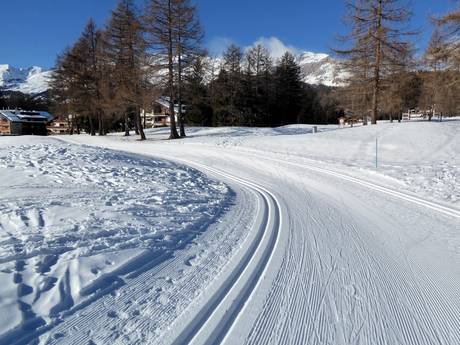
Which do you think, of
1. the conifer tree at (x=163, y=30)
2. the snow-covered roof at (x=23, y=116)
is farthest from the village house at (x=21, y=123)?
the conifer tree at (x=163, y=30)

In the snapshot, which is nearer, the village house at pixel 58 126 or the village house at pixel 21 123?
the village house at pixel 21 123

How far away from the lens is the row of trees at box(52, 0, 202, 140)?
23125 millimetres

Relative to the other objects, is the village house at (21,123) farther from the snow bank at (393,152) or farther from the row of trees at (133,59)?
the snow bank at (393,152)

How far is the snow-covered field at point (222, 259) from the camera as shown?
2770 mm

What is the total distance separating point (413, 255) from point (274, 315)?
8.35ft

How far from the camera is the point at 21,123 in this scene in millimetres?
49625

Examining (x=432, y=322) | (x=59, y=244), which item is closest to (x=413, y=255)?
(x=432, y=322)

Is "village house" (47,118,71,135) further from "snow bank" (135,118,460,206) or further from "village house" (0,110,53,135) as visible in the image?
"snow bank" (135,118,460,206)

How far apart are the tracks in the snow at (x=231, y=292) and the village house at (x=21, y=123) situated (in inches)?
2211

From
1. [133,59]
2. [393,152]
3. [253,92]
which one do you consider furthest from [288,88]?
[393,152]

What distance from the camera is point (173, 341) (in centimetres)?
258

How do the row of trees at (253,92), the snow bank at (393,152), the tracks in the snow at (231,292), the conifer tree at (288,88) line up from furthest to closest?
the conifer tree at (288,88) < the row of trees at (253,92) < the snow bank at (393,152) < the tracks in the snow at (231,292)

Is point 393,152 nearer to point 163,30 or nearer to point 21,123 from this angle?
point 163,30

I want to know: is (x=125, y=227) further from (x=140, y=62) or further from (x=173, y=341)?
(x=140, y=62)
